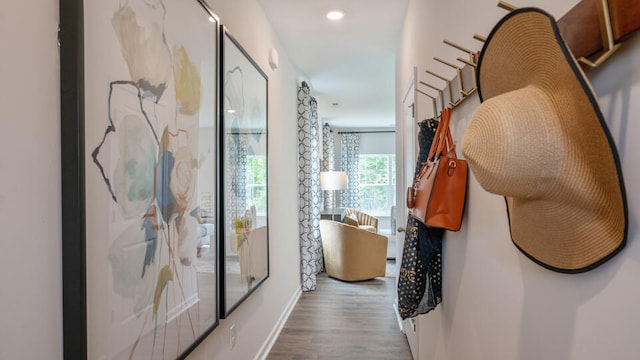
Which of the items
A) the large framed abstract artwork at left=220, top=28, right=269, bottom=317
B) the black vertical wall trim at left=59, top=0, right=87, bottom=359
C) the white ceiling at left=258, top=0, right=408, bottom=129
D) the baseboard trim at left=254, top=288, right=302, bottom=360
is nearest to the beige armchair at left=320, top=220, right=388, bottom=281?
the baseboard trim at left=254, top=288, right=302, bottom=360

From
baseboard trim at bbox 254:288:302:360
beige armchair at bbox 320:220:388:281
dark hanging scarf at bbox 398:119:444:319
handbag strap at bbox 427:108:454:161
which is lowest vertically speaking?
baseboard trim at bbox 254:288:302:360

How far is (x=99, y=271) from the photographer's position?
2.70 feet

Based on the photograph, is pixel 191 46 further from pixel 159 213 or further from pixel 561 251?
pixel 561 251

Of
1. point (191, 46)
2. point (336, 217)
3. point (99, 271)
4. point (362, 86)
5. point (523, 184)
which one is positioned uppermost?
point (362, 86)

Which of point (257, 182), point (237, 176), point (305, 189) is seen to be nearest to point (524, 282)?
point (237, 176)

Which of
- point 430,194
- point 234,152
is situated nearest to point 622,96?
point 430,194

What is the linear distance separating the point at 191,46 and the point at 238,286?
3.85 ft

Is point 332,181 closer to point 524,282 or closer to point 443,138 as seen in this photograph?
point 443,138

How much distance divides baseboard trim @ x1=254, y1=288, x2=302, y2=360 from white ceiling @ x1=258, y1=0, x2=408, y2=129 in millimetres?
2421

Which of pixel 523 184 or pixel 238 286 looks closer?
pixel 523 184

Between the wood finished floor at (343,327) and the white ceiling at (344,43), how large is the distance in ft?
8.24

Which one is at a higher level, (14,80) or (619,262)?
(14,80)

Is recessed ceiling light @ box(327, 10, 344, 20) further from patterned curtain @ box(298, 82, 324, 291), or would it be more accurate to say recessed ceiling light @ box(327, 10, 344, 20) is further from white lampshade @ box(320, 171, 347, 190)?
white lampshade @ box(320, 171, 347, 190)

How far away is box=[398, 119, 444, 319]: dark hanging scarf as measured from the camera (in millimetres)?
1390
